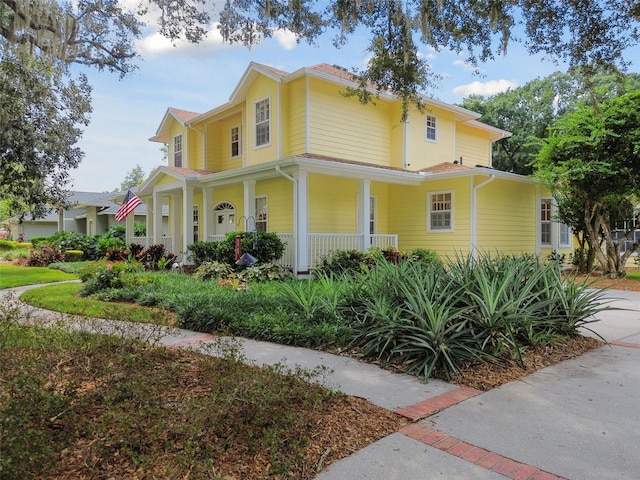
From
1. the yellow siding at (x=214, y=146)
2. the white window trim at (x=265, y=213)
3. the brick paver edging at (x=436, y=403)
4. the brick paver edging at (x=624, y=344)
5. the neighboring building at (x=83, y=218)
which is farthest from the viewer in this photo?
the neighboring building at (x=83, y=218)

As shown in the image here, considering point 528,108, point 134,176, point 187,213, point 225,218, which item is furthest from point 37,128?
point 134,176

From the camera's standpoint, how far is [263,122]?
15.4 m

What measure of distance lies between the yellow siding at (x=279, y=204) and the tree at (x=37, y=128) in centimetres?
643

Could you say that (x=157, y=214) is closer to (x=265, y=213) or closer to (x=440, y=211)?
(x=265, y=213)

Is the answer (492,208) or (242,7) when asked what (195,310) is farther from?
(492,208)

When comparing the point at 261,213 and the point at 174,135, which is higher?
the point at 174,135

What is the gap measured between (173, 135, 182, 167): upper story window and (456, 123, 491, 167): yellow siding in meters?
11.9

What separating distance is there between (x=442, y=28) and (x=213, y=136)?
12610mm

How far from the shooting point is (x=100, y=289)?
1036 cm

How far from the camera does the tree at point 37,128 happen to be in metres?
12.4

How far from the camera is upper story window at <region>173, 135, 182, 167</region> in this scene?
777 inches

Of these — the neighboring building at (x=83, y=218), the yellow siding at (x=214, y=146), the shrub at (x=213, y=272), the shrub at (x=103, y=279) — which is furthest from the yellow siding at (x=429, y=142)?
the neighboring building at (x=83, y=218)

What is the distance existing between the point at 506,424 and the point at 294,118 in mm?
12644

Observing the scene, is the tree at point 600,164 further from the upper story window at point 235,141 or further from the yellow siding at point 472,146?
the upper story window at point 235,141
